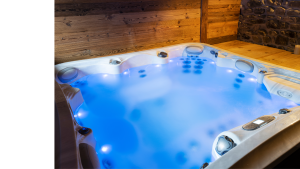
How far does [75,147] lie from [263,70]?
5.70 ft

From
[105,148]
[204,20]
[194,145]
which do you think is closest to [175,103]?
[194,145]

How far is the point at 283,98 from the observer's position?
1405 mm

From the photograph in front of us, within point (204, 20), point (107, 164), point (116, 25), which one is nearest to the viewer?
point (107, 164)

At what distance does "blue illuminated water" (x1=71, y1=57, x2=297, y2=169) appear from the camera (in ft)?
3.66

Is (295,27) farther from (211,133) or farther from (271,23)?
(211,133)

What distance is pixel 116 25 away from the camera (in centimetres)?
237

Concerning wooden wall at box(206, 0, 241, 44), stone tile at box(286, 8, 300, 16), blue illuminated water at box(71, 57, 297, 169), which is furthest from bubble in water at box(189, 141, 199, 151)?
stone tile at box(286, 8, 300, 16)

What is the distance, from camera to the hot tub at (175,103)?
3.42 ft

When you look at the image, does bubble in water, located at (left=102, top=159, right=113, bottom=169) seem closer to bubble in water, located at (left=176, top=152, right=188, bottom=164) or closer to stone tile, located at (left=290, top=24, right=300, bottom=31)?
bubble in water, located at (left=176, top=152, right=188, bottom=164)

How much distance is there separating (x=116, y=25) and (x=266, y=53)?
7.74 feet

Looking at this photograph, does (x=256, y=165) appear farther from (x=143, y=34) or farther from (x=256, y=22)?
(x=256, y=22)

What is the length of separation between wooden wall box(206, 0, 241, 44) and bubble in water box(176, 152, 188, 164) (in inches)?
105
